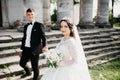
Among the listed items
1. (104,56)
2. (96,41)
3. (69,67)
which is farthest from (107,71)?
(69,67)

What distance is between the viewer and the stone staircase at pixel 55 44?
680 cm

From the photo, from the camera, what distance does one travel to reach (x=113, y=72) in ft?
27.3

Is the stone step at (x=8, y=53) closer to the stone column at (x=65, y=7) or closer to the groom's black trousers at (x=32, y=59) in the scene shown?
the groom's black trousers at (x=32, y=59)

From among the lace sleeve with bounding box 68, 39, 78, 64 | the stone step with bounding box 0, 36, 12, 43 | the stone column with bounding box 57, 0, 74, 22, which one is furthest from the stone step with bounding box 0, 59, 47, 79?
the stone column with bounding box 57, 0, 74, 22

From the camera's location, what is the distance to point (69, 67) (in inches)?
176

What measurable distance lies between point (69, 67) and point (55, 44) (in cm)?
505

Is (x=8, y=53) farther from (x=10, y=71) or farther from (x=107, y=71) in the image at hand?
(x=107, y=71)

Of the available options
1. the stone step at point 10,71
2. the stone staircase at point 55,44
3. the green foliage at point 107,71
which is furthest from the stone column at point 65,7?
the stone step at point 10,71

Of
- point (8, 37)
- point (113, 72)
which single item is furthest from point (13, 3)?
point (113, 72)

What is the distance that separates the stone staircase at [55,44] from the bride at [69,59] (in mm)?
2142

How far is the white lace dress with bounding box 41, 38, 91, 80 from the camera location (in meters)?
4.32

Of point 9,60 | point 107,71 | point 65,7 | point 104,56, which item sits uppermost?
point 65,7

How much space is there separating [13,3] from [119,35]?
670cm

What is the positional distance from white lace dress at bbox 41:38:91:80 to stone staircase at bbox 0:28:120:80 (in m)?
2.11
